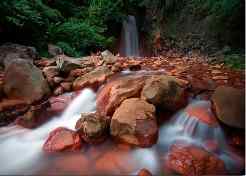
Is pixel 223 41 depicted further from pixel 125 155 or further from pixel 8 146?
pixel 8 146

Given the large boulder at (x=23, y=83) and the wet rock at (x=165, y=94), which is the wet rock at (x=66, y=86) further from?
the wet rock at (x=165, y=94)

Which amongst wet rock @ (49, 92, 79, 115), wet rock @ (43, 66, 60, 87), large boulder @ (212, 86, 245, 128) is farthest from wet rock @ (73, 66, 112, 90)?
large boulder @ (212, 86, 245, 128)

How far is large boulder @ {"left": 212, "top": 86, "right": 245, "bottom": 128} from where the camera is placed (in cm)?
251

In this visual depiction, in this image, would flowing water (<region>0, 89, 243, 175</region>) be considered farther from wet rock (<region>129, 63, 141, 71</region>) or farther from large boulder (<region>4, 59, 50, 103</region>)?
wet rock (<region>129, 63, 141, 71</region>)

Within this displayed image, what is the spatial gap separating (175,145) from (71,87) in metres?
2.33

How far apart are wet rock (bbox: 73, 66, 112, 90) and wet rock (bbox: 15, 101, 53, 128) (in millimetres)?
808

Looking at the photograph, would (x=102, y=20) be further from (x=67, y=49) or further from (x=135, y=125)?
(x=135, y=125)

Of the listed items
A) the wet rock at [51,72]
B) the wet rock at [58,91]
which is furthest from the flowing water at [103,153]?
the wet rock at [51,72]

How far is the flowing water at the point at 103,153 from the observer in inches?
95.9

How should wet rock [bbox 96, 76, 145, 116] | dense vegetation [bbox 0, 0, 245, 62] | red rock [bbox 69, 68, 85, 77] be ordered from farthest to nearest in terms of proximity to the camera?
dense vegetation [bbox 0, 0, 245, 62]
red rock [bbox 69, 68, 85, 77]
wet rock [bbox 96, 76, 145, 116]

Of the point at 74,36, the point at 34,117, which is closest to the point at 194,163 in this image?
the point at 34,117

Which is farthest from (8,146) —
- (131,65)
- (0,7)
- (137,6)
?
(137,6)

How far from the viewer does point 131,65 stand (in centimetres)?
499

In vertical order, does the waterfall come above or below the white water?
above
